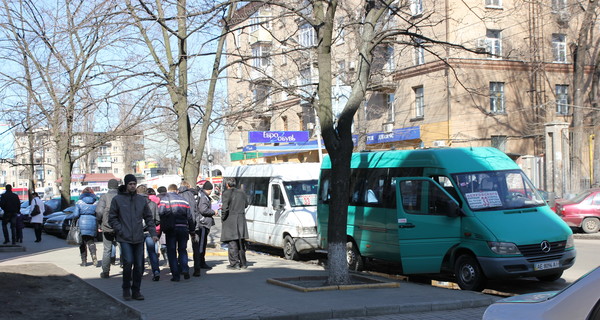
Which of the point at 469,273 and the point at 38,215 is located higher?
the point at 38,215

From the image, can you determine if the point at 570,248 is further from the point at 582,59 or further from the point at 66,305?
the point at 582,59

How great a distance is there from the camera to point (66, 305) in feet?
30.8

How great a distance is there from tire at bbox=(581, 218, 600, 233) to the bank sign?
1370 cm

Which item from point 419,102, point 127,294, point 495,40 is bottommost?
point 127,294

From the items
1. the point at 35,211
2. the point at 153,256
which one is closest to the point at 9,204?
the point at 35,211

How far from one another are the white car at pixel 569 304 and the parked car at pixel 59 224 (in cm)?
2227

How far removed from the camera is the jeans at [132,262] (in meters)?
9.53

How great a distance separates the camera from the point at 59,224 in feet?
82.1

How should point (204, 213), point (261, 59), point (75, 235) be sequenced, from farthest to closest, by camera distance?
point (261, 59) → point (75, 235) → point (204, 213)

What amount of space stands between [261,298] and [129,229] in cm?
217

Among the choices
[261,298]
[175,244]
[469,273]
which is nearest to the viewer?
[261,298]

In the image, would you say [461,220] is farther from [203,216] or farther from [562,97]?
[562,97]

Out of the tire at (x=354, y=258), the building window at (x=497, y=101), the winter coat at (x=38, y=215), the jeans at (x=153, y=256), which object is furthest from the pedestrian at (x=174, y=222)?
the building window at (x=497, y=101)

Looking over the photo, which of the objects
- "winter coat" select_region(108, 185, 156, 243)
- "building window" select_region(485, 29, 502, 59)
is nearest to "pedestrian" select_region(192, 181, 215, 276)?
"winter coat" select_region(108, 185, 156, 243)
